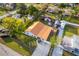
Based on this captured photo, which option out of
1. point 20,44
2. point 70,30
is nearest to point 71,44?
point 70,30

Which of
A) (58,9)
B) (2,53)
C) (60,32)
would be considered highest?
(58,9)

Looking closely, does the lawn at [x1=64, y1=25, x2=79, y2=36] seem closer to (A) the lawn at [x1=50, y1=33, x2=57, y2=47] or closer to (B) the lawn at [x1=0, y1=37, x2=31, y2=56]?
(A) the lawn at [x1=50, y1=33, x2=57, y2=47]

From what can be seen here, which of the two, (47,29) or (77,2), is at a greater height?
(77,2)

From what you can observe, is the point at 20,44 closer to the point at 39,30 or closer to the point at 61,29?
the point at 39,30

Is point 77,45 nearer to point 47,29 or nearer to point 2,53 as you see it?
point 47,29

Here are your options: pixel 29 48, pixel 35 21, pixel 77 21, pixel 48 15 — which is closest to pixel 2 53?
pixel 29 48
